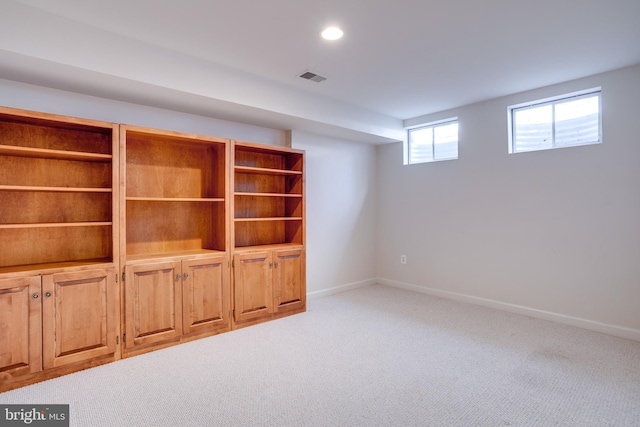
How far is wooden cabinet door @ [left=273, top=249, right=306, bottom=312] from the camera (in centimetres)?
374

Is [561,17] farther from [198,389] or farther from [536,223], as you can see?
[198,389]

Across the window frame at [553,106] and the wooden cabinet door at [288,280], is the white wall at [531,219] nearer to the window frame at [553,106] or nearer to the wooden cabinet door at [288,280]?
the window frame at [553,106]

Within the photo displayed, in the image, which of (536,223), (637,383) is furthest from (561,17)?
(637,383)

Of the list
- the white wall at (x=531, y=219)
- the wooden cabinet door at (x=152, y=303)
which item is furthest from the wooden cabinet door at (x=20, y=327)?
the white wall at (x=531, y=219)

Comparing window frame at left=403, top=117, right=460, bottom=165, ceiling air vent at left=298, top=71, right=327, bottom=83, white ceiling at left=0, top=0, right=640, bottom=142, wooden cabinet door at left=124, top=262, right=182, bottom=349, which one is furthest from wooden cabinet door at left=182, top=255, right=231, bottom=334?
window frame at left=403, top=117, right=460, bottom=165

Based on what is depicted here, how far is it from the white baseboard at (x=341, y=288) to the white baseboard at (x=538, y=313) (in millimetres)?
474

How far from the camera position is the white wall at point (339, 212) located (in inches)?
181

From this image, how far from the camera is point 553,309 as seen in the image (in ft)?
12.2

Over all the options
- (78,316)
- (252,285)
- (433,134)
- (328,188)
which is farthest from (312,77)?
(78,316)

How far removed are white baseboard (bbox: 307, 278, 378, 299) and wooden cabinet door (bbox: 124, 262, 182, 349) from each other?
1932 mm

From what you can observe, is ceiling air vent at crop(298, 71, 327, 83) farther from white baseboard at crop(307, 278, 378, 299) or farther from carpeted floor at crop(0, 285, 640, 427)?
white baseboard at crop(307, 278, 378, 299)

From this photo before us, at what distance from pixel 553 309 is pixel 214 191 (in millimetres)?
3804

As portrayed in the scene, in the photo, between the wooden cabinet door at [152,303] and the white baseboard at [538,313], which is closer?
the wooden cabinet door at [152,303]

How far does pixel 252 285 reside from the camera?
11.7ft
